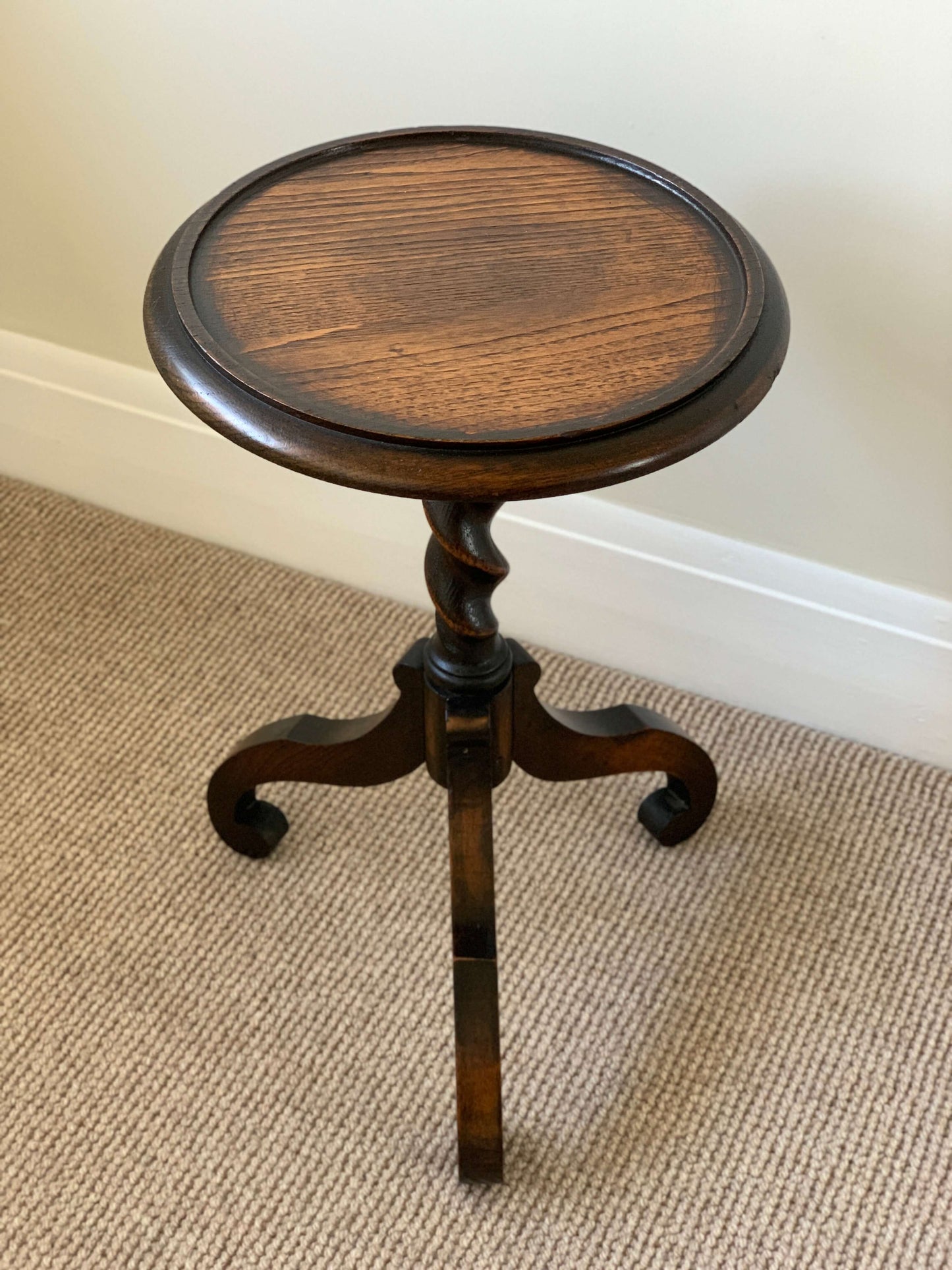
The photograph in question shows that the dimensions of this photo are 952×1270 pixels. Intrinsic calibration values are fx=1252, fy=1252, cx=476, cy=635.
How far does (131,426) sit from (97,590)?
0.52ft

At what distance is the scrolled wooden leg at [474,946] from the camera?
0.75 metres

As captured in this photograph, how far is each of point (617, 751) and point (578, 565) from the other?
0.73 ft

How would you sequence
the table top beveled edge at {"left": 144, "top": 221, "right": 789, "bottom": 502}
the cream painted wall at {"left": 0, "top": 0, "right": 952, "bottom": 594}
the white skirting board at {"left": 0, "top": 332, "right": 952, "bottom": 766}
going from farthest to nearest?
the white skirting board at {"left": 0, "top": 332, "right": 952, "bottom": 766} → the cream painted wall at {"left": 0, "top": 0, "right": 952, "bottom": 594} → the table top beveled edge at {"left": 144, "top": 221, "right": 789, "bottom": 502}

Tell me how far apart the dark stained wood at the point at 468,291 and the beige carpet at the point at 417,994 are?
47cm

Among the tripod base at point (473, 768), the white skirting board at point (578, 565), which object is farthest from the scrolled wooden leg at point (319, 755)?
the white skirting board at point (578, 565)

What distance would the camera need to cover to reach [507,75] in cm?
86

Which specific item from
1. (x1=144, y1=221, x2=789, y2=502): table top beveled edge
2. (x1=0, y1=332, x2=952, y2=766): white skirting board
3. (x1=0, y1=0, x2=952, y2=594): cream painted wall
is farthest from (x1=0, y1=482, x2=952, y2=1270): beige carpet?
(x1=144, y1=221, x2=789, y2=502): table top beveled edge

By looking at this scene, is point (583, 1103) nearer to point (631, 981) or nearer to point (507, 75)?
point (631, 981)

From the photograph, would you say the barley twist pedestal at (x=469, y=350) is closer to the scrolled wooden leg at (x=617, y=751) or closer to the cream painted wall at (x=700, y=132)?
the scrolled wooden leg at (x=617, y=751)

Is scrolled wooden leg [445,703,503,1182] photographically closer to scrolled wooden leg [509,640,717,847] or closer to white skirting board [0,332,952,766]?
scrolled wooden leg [509,640,717,847]

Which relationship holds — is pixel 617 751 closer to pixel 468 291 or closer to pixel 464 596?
pixel 464 596

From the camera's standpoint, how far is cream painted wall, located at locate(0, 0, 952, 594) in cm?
79

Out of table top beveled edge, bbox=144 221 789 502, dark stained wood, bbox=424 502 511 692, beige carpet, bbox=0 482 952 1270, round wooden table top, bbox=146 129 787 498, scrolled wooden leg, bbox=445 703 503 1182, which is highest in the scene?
round wooden table top, bbox=146 129 787 498

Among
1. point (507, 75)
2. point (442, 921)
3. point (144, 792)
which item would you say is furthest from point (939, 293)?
point (144, 792)
